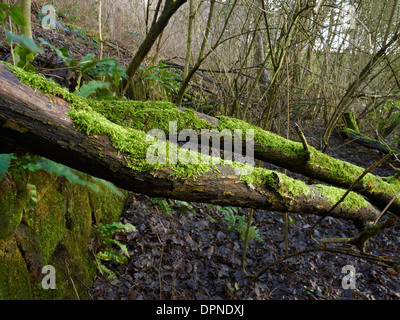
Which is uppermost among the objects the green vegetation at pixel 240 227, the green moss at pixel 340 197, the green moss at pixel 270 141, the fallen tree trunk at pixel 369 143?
the fallen tree trunk at pixel 369 143

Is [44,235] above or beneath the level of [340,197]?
beneath

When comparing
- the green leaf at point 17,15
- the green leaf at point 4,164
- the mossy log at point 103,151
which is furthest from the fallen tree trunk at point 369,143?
the green leaf at point 4,164

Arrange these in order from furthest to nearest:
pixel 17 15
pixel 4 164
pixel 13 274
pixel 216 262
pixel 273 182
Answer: pixel 216 262 < pixel 273 182 < pixel 17 15 < pixel 13 274 < pixel 4 164

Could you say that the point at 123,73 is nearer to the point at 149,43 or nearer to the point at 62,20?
the point at 149,43

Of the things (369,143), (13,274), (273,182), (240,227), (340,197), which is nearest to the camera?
(13,274)

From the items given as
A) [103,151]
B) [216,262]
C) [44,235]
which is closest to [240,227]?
Result: [216,262]

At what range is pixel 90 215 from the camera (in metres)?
2.75

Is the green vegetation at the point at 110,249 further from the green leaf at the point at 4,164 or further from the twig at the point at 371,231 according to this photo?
the twig at the point at 371,231

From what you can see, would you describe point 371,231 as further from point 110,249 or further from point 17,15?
point 17,15

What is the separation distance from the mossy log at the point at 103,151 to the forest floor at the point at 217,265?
1474 millimetres

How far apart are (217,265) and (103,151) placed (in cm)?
250

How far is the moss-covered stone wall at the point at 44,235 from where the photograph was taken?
1.78m

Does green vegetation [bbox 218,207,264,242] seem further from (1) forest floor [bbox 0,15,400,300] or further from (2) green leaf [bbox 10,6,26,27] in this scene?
(2) green leaf [bbox 10,6,26,27]

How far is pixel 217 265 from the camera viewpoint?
3400 mm
